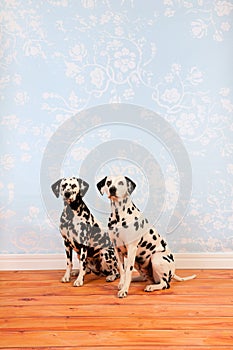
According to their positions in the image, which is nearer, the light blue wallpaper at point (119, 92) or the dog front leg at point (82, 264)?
the dog front leg at point (82, 264)

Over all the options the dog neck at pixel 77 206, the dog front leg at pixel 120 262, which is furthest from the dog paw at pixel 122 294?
the dog neck at pixel 77 206

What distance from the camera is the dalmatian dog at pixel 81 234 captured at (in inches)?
105

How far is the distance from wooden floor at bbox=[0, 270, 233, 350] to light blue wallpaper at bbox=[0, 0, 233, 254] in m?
0.57

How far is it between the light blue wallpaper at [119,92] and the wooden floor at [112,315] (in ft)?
1.87

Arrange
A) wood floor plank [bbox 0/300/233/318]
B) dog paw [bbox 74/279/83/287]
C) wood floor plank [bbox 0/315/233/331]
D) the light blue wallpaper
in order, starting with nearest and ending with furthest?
wood floor plank [bbox 0/315/233/331], wood floor plank [bbox 0/300/233/318], dog paw [bbox 74/279/83/287], the light blue wallpaper

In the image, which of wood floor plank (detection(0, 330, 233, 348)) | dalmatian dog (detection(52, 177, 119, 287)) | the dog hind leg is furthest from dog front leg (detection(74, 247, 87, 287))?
wood floor plank (detection(0, 330, 233, 348))

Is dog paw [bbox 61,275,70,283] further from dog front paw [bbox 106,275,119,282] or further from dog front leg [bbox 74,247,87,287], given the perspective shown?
dog front paw [bbox 106,275,119,282]

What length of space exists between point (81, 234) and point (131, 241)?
1.15ft

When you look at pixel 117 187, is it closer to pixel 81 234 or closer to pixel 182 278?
pixel 81 234

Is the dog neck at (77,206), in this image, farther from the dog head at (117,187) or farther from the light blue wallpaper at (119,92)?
the light blue wallpaper at (119,92)

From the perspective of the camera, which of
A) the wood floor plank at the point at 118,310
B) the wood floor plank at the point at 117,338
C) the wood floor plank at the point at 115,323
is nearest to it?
the wood floor plank at the point at 117,338

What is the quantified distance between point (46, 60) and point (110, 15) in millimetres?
554

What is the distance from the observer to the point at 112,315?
2.12 metres

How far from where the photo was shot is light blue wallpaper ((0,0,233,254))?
10.0 ft
